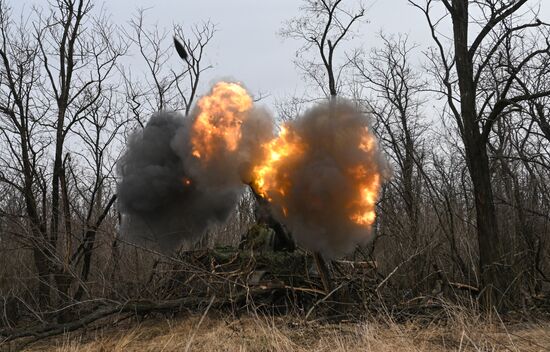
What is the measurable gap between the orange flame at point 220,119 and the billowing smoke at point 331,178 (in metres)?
1.25

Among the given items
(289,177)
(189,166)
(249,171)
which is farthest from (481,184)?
(189,166)

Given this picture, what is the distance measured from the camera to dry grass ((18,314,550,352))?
275 inches

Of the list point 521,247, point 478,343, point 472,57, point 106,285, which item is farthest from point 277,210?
point 521,247

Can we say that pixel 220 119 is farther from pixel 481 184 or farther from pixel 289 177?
pixel 481 184

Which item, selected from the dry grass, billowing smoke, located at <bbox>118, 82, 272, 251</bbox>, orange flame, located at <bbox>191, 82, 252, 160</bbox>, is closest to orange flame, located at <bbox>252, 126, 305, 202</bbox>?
billowing smoke, located at <bbox>118, 82, 272, 251</bbox>

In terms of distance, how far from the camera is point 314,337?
7.81m

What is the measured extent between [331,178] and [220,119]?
2.56 meters

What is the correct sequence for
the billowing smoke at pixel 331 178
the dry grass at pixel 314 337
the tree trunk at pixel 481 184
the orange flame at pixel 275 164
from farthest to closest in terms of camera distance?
the tree trunk at pixel 481 184 → the orange flame at pixel 275 164 → the billowing smoke at pixel 331 178 → the dry grass at pixel 314 337

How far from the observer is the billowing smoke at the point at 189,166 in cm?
860

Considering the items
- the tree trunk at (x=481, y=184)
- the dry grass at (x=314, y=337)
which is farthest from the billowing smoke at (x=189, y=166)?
the tree trunk at (x=481, y=184)

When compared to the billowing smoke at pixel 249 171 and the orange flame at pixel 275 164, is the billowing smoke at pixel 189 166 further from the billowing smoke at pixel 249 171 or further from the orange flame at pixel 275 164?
the orange flame at pixel 275 164

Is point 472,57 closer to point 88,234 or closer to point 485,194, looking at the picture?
point 485,194

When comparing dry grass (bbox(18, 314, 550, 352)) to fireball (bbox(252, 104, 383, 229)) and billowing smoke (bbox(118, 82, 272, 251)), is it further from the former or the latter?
billowing smoke (bbox(118, 82, 272, 251))

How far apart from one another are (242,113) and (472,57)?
222 inches
